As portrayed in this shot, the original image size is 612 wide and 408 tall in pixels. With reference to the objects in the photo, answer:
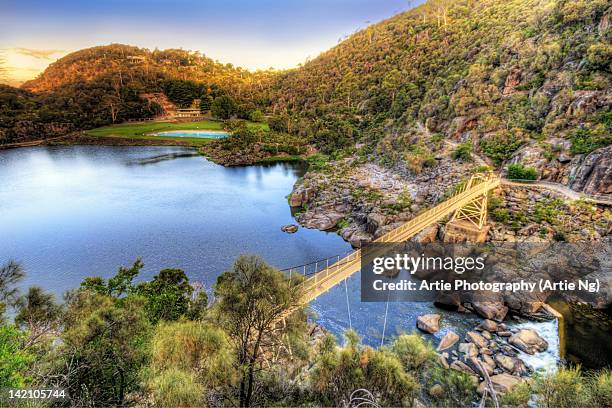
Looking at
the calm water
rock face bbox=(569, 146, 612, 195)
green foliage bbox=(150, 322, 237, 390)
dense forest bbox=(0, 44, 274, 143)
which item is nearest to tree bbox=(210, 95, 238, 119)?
dense forest bbox=(0, 44, 274, 143)

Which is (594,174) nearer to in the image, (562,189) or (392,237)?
(562,189)

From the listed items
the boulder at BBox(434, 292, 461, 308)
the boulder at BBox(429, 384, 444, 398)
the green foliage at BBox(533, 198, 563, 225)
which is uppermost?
the green foliage at BBox(533, 198, 563, 225)

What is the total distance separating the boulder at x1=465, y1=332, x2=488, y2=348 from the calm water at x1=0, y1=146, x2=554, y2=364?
102 cm

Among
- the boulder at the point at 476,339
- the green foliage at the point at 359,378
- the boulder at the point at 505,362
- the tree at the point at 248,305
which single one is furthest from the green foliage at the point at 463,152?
the tree at the point at 248,305

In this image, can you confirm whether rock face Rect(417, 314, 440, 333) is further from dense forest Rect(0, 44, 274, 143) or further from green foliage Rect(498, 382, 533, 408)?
dense forest Rect(0, 44, 274, 143)

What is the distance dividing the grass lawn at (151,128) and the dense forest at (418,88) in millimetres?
4911

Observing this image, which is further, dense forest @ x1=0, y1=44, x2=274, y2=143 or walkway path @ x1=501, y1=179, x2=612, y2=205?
dense forest @ x1=0, y1=44, x2=274, y2=143

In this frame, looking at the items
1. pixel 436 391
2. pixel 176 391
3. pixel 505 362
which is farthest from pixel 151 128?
pixel 505 362

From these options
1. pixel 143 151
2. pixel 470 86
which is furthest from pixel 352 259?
pixel 143 151

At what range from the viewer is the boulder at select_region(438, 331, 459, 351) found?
14.8 m

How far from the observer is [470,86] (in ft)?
130

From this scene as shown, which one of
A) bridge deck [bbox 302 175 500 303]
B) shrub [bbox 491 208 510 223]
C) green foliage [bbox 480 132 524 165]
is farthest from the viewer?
green foliage [bbox 480 132 524 165]

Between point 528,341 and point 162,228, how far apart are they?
26718 mm

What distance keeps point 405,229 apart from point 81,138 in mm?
75858
